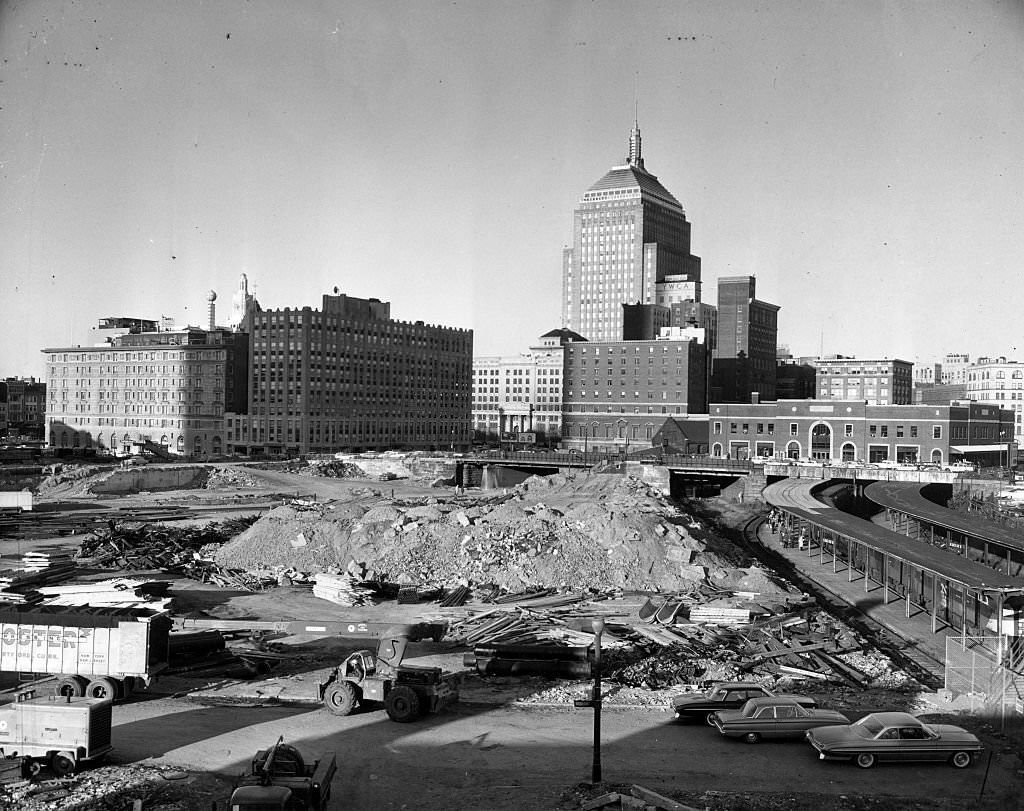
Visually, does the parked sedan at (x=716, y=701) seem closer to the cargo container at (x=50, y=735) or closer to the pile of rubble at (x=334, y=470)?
the cargo container at (x=50, y=735)

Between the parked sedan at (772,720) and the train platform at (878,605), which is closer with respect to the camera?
the parked sedan at (772,720)

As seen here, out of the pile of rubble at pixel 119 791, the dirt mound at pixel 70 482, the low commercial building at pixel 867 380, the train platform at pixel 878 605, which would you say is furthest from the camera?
the low commercial building at pixel 867 380

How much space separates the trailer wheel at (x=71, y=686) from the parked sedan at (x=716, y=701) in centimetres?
1593

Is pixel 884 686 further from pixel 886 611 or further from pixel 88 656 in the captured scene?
pixel 88 656

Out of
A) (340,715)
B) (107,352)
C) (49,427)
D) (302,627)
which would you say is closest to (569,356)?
(107,352)

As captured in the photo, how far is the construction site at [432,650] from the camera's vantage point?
20.9 m

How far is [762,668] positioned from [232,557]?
31.0 m

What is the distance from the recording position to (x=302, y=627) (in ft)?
121

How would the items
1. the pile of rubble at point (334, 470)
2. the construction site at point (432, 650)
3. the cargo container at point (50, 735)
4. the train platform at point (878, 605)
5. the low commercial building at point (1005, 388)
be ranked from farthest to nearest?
the low commercial building at point (1005, 388) → the pile of rubble at point (334, 470) → the train platform at point (878, 605) → the cargo container at point (50, 735) → the construction site at point (432, 650)

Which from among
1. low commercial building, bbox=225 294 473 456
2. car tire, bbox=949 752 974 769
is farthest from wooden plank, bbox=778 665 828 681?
low commercial building, bbox=225 294 473 456

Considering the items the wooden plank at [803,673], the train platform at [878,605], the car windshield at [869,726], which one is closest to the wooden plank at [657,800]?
the car windshield at [869,726]

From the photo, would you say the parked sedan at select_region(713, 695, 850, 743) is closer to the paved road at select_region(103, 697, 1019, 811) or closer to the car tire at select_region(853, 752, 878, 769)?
the paved road at select_region(103, 697, 1019, 811)

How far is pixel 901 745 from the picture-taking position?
22.2 metres

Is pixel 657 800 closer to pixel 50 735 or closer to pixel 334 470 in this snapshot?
pixel 50 735
